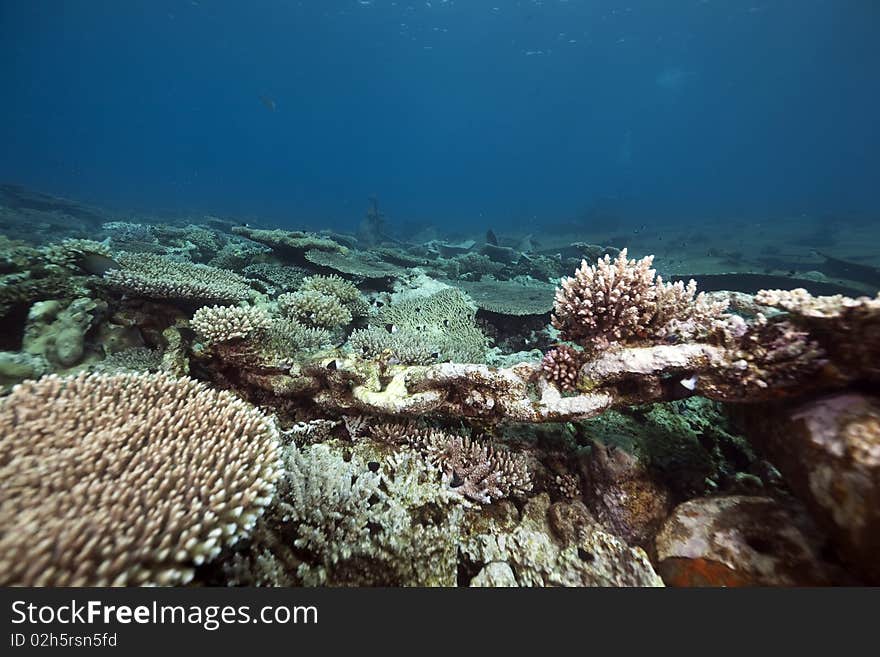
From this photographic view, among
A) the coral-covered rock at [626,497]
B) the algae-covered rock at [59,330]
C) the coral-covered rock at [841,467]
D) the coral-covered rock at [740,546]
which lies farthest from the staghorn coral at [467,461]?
the algae-covered rock at [59,330]

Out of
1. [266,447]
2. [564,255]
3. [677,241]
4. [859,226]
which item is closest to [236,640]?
[266,447]

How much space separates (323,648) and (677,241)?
30.2 meters

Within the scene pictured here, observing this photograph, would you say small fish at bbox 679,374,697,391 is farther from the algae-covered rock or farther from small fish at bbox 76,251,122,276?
small fish at bbox 76,251,122,276

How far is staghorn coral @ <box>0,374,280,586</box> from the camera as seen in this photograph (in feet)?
5.55

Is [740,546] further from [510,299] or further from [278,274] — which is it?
[278,274]

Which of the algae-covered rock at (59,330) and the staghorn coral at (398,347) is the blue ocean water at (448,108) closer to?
the algae-covered rock at (59,330)

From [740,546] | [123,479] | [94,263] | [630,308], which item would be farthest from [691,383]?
[94,263]

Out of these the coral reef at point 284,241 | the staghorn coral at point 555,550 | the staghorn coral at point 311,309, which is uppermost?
the coral reef at point 284,241

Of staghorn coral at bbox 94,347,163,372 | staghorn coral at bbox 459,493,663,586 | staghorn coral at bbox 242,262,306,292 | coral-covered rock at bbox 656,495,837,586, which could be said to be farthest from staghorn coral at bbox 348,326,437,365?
staghorn coral at bbox 242,262,306,292

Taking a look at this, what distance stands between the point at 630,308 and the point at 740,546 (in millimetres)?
1932

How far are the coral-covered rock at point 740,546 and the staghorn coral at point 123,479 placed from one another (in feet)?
10.4

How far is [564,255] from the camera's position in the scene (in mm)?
18312

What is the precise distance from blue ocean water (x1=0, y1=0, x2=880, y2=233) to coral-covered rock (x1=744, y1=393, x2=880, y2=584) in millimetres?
35865

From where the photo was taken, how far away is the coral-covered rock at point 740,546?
2258 mm
